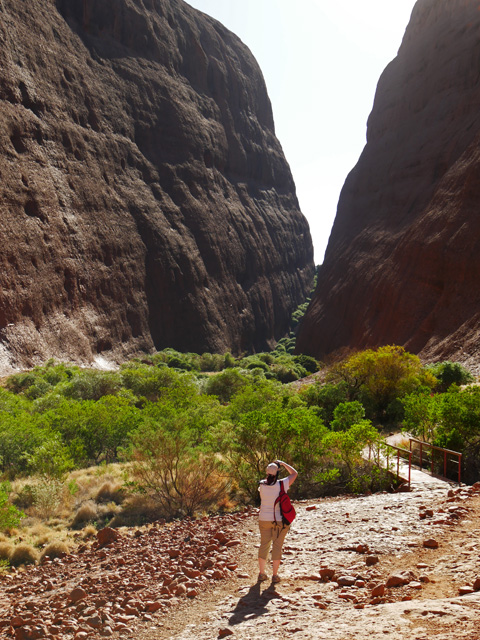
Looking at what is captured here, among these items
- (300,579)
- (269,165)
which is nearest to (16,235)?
(300,579)

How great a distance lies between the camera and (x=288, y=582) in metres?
6.72

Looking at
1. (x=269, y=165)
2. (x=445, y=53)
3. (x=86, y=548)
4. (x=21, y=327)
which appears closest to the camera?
(x=86, y=548)

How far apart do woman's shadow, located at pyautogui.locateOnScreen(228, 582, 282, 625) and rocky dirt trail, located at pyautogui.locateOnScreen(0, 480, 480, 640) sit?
14 millimetres

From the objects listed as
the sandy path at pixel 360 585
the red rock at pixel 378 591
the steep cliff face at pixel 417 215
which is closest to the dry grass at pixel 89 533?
the sandy path at pixel 360 585

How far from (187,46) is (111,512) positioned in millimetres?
72640

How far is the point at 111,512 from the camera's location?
42.9 feet

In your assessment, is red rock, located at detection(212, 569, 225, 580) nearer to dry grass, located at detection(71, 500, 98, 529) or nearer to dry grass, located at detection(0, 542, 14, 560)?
dry grass, located at detection(0, 542, 14, 560)

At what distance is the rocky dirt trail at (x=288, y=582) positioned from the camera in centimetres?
520

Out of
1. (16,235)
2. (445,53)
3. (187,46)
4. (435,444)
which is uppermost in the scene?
(187,46)

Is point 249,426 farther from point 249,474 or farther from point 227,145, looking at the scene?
point 227,145

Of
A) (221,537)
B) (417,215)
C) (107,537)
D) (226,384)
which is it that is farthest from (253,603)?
(417,215)

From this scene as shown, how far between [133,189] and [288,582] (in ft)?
177

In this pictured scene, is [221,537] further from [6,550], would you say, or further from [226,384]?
[226,384]

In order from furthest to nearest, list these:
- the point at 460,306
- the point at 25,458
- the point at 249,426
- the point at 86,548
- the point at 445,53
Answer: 1. the point at 445,53
2. the point at 460,306
3. the point at 25,458
4. the point at 249,426
5. the point at 86,548
